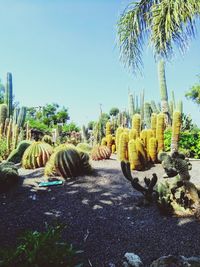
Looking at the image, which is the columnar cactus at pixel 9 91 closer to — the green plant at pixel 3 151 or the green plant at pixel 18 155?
the green plant at pixel 3 151

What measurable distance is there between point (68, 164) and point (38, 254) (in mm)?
3321

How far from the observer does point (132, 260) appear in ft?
10.6

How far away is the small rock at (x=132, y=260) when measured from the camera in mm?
3182

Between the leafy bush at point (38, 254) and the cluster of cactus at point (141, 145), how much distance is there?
4080 mm

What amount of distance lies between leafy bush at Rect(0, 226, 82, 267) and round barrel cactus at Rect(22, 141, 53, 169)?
425 cm

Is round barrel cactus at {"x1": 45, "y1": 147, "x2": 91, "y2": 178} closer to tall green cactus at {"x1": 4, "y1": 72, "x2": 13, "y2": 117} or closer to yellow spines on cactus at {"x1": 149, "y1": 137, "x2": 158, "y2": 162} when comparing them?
yellow spines on cactus at {"x1": 149, "y1": 137, "x2": 158, "y2": 162}

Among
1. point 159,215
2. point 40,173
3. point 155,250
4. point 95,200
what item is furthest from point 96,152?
point 155,250

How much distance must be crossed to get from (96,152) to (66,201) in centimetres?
354

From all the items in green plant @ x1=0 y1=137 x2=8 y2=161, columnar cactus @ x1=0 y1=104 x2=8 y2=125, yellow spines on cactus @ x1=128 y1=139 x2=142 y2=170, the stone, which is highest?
columnar cactus @ x1=0 y1=104 x2=8 y2=125

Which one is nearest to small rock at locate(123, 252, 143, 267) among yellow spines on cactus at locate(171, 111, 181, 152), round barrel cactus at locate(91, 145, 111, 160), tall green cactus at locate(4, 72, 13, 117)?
yellow spines on cactus at locate(171, 111, 181, 152)

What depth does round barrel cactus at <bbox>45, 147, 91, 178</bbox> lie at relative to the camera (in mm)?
5953

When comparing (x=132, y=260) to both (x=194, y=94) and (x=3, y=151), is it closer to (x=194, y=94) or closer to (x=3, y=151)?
(x=3, y=151)

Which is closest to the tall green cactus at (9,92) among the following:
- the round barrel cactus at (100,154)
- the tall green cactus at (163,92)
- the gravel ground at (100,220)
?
the tall green cactus at (163,92)

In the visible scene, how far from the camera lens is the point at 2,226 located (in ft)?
13.4
